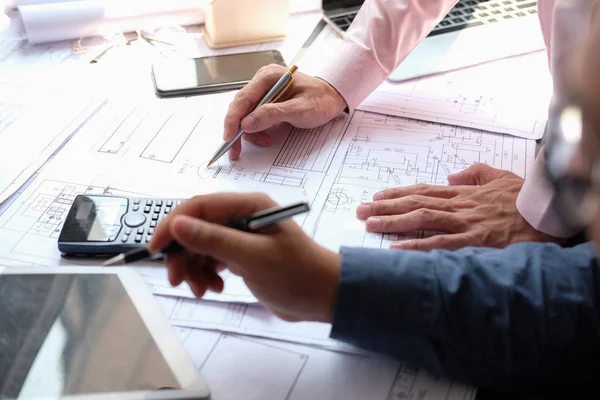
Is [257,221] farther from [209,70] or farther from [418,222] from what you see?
[209,70]

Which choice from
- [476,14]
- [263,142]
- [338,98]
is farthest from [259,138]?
[476,14]

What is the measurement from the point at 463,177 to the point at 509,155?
0.29 feet

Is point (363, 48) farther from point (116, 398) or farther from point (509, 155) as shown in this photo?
point (116, 398)

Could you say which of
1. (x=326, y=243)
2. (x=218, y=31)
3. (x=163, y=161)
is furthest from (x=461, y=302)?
(x=218, y=31)

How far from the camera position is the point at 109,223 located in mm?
586

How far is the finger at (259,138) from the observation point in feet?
2.43

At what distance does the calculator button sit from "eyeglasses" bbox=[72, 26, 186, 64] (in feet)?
1.29

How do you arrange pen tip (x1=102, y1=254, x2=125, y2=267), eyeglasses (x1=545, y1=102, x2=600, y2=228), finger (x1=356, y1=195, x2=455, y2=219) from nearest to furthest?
eyeglasses (x1=545, y1=102, x2=600, y2=228) < pen tip (x1=102, y1=254, x2=125, y2=267) < finger (x1=356, y1=195, x2=455, y2=219)

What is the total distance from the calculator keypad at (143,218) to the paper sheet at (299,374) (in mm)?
117

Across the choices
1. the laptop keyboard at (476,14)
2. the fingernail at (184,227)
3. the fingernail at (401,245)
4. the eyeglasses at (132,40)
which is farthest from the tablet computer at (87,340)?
the laptop keyboard at (476,14)

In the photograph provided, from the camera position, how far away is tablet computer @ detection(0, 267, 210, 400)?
1.45 ft

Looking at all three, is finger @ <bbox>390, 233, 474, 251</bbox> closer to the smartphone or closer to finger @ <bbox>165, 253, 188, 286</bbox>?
finger @ <bbox>165, 253, 188, 286</bbox>

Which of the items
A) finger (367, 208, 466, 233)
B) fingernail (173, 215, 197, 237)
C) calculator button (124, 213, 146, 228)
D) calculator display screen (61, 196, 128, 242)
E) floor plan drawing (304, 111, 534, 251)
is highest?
fingernail (173, 215, 197, 237)

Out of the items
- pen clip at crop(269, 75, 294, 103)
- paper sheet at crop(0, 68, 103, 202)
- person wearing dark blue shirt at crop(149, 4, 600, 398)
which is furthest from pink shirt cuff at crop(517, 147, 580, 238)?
paper sheet at crop(0, 68, 103, 202)
